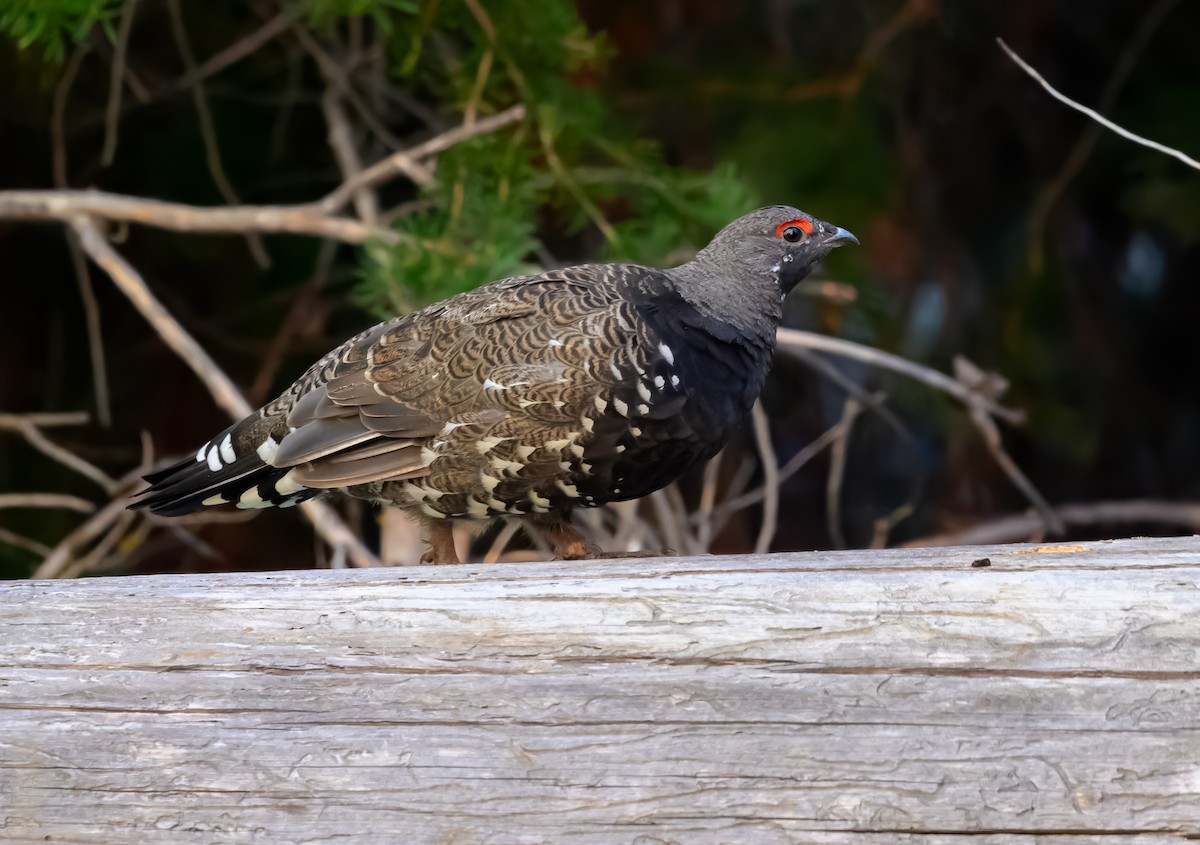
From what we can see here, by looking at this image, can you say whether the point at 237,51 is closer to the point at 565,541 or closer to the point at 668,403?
the point at 565,541

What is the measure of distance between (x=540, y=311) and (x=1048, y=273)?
2703mm

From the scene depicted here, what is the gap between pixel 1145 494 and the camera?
189 inches

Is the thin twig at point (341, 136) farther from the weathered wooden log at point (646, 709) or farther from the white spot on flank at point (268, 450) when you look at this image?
the weathered wooden log at point (646, 709)

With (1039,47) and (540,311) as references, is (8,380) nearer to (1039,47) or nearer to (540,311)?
(540,311)

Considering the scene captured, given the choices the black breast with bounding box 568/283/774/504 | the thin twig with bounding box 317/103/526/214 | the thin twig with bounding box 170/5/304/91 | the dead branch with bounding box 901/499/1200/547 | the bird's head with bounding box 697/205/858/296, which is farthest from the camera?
the dead branch with bounding box 901/499/1200/547

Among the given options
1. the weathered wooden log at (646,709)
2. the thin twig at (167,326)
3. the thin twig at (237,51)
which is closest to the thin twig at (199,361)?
the thin twig at (167,326)

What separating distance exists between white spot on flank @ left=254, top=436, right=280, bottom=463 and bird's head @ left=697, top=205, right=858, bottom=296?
101 centimetres

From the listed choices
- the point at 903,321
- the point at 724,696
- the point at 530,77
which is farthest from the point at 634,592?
the point at 903,321

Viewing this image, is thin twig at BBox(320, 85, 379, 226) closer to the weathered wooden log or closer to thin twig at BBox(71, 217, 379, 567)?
thin twig at BBox(71, 217, 379, 567)

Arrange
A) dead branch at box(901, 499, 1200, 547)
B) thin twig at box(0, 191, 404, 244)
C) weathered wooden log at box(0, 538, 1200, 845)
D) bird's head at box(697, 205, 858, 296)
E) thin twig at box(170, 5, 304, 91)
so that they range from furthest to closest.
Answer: dead branch at box(901, 499, 1200, 547), thin twig at box(170, 5, 304, 91), thin twig at box(0, 191, 404, 244), bird's head at box(697, 205, 858, 296), weathered wooden log at box(0, 538, 1200, 845)

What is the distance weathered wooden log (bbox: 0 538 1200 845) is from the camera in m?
1.50

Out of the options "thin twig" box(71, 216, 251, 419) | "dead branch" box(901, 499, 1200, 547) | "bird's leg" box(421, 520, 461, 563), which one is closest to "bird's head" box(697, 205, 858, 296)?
"bird's leg" box(421, 520, 461, 563)

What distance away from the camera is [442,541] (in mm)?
2670

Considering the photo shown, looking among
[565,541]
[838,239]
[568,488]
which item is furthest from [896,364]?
[568,488]
